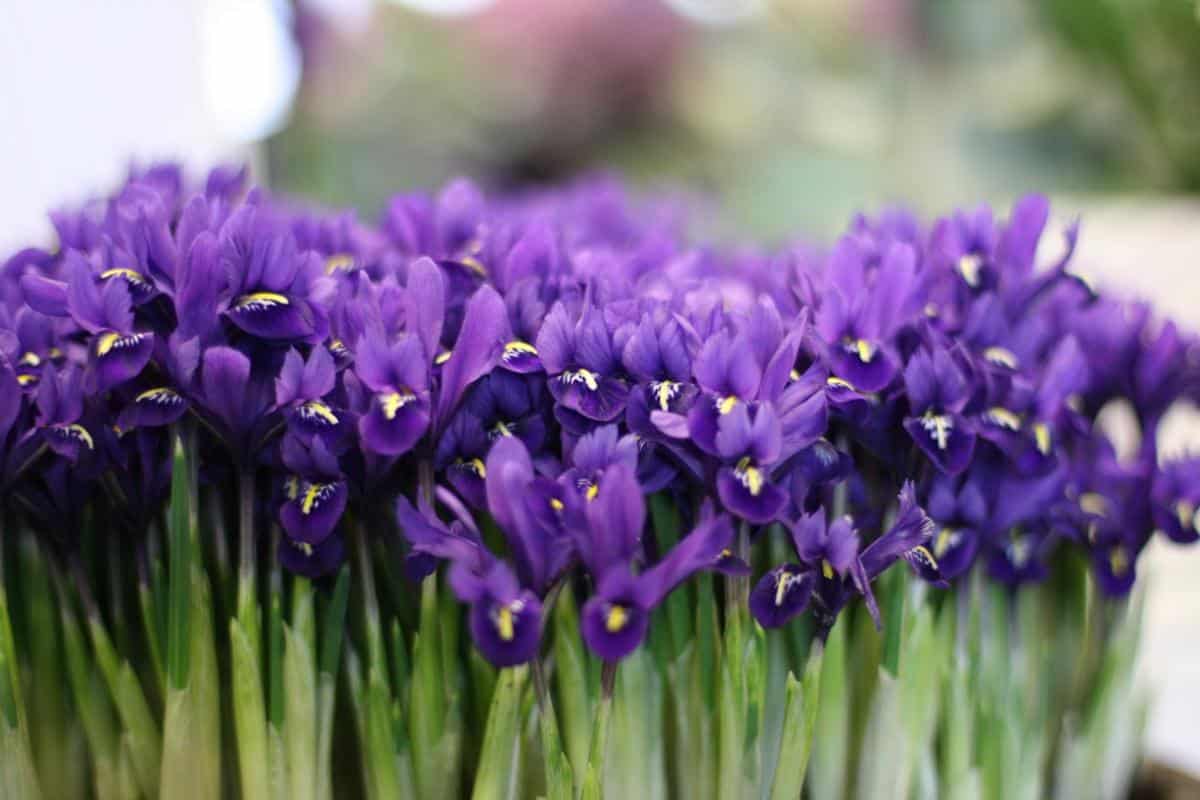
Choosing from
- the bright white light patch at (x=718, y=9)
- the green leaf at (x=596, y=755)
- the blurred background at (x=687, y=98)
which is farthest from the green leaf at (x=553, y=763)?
the bright white light patch at (x=718, y=9)

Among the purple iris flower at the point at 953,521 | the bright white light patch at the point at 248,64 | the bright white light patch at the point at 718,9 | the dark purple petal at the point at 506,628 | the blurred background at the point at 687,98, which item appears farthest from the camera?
the bright white light patch at the point at 718,9

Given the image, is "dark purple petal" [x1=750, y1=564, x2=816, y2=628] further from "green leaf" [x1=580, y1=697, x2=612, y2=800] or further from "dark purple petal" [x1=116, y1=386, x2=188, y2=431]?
"dark purple petal" [x1=116, y1=386, x2=188, y2=431]

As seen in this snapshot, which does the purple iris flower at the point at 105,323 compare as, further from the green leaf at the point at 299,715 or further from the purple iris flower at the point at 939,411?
the purple iris flower at the point at 939,411

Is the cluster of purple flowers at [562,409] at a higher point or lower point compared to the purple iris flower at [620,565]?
higher

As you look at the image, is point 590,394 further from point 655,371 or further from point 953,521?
point 953,521

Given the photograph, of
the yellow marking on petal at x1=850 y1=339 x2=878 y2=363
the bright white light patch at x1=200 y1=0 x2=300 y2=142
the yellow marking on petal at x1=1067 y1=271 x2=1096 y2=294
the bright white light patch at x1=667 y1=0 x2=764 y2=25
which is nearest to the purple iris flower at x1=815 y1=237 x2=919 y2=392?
the yellow marking on petal at x1=850 y1=339 x2=878 y2=363

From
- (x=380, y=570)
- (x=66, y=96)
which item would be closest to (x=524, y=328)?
(x=380, y=570)
